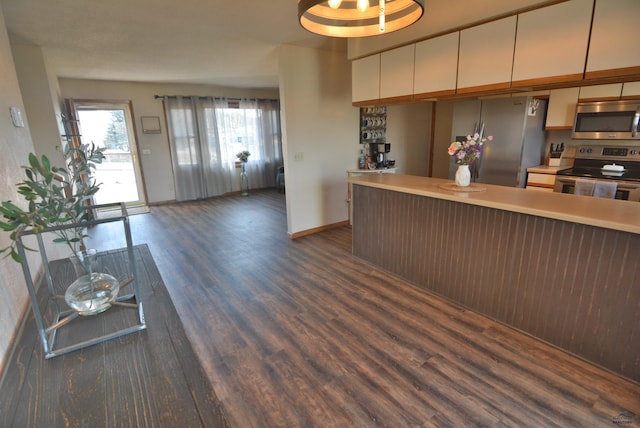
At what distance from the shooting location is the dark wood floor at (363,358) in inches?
65.2

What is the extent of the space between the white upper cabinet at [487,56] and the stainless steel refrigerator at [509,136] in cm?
162

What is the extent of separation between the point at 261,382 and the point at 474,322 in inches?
64.9

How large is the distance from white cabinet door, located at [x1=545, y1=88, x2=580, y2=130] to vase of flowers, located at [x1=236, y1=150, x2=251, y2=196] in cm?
583

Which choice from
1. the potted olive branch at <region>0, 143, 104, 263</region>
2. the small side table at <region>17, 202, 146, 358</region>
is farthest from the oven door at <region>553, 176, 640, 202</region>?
the potted olive branch at <region>0, 143, 104, 263</region>

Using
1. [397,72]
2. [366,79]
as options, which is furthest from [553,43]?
[366,79]

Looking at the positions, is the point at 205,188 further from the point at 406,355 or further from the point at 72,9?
the point at 406,355

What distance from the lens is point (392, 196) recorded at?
122 inches

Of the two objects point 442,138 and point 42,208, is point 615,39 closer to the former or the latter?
point 42,208

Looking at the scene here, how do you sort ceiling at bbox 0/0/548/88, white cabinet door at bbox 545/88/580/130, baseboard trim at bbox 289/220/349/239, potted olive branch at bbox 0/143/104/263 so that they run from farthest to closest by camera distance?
baseboard trim at bbox 289/220/349/239 < white cabinet door at bbox 545/88/580/130 < ceiling at bbox 0/0/548/88 < potted olive branch at bbox 0/143/104/263

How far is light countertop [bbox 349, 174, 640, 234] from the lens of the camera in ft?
5.87

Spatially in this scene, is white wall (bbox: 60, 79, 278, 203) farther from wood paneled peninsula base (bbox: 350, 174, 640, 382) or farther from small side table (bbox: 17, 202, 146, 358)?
small side table (bbox: 17, 202, 146, 358)

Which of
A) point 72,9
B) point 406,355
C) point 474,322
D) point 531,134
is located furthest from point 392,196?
point 72,9

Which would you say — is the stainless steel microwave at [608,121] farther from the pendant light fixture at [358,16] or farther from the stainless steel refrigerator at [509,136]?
the pendant light fixture at [358,16]

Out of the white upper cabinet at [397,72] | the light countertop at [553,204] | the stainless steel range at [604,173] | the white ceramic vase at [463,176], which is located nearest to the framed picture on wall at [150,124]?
the white upper cabinet at [397,72]
